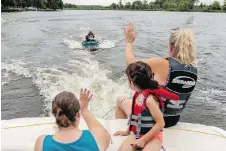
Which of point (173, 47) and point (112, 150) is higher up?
point (173, 47)

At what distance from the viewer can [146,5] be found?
327ft

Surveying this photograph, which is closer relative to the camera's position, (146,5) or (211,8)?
(211,8)

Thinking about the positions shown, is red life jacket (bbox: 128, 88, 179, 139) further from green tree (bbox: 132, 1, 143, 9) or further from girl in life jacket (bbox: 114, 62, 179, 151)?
green tree (bbox: 132, 1, 143, 9)

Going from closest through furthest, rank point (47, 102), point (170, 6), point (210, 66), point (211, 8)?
1. point (47, 102)
2. point (210, 66)
3. point (211, 8)
4. point (170, 6)

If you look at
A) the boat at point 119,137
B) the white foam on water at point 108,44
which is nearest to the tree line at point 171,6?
the white foam on water at point 108,44

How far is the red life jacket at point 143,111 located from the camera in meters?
2.85

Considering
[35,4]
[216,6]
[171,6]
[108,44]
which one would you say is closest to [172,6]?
[171,6]

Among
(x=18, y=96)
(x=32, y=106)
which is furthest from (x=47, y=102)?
(x=18, y=96)

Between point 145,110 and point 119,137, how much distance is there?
1.45 feet

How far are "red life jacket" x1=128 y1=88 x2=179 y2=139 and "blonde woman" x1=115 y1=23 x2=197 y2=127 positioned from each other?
0.76 ft

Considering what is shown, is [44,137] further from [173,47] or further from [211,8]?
[211,8]

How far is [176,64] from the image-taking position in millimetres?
3152

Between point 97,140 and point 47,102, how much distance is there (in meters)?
5.07

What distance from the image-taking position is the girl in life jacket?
9.12ft
